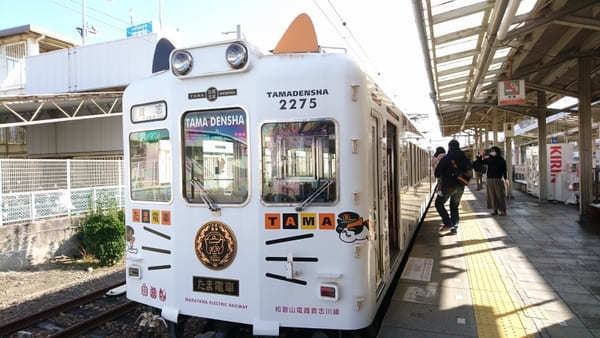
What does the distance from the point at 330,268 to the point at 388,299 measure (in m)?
2.08

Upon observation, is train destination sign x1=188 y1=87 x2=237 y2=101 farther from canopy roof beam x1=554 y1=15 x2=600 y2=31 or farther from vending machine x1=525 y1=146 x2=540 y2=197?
vending machine x1=525 y1=146 x2=540 y2=197

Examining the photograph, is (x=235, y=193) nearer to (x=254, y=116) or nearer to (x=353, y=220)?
(x=254, y=116)

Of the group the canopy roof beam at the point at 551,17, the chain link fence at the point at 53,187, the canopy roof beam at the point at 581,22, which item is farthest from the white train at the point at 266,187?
the chain link fence at the point at 53,187

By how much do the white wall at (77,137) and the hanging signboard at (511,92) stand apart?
12.5 meters

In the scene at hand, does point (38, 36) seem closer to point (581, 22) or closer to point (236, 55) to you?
point (236, 55)

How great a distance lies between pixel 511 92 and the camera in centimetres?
1036

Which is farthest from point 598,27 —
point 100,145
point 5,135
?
point 5,135

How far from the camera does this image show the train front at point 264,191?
308cm

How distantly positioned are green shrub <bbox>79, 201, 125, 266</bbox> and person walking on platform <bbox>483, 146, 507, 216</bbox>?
9.18 m

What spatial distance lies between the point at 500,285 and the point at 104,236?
25.2 ft

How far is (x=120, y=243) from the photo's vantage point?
28.6 feet

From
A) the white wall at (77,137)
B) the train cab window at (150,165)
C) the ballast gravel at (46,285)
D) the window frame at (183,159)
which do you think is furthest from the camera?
the white wall at (77,137)

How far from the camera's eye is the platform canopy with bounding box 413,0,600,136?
6401 millimetres

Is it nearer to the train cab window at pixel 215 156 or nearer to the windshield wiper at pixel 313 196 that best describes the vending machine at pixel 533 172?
the windshield wiper at pixel 313 196
